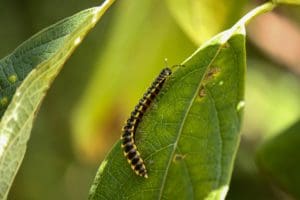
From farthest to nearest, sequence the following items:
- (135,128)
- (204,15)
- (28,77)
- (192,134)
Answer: (204,15)
(135,128)
(192,134)
(28,77)

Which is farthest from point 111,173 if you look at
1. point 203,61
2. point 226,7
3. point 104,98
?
point 104,98

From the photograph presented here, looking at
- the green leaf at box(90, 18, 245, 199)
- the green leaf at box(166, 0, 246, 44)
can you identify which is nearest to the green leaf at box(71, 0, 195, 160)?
the green leaf at box(166, 0, 246, 44)

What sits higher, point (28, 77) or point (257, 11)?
point (28, 77)

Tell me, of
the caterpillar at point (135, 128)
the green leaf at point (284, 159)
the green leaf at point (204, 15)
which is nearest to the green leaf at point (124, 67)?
the green leaf at point (204, 15)

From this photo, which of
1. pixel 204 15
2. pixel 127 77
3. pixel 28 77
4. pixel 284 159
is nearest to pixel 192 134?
pixel 28 77

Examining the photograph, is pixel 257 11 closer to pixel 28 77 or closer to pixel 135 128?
pixel 135 128

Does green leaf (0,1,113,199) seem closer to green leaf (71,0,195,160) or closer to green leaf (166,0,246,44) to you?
green leaf (166,0,246,44)

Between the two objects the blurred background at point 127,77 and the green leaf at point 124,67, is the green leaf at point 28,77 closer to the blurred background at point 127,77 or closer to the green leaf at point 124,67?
the blurred background at point 127,77

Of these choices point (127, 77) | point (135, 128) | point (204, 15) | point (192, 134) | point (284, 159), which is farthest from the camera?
point (127, 77)
